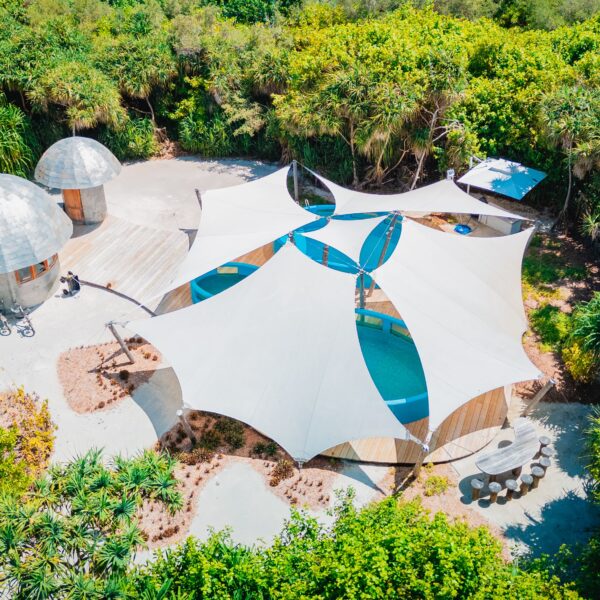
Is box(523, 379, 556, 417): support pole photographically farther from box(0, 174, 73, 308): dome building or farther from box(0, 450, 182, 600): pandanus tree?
box(0, 174, 73, 308): dome building

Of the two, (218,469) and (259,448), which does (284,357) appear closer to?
(259,448)

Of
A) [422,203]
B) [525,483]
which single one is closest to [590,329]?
[525,483]

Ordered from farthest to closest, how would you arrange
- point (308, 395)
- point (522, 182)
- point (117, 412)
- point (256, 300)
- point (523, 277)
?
1. point (522, 182)
2. point (523, 277)
3. point (117, 412)
4. point (256, 300)
5. point (308, 395)

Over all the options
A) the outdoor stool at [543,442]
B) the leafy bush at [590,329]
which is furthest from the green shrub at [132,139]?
the outdoor stool at [543,442]

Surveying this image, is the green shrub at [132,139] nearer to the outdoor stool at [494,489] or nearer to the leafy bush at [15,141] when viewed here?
the leafy bush at [15,141]

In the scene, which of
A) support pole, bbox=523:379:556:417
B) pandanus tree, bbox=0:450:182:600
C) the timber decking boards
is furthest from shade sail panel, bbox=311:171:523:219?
pandanus tree, bbox=0:450:182:600

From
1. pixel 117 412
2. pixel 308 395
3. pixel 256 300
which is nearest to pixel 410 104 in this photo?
pixel 256 300

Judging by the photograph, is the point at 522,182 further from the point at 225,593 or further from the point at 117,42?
the point at 117,42
